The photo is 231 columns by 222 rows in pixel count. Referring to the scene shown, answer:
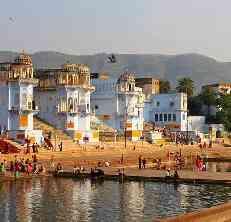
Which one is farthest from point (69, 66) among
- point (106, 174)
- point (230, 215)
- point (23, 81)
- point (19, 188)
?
point (230, 215)

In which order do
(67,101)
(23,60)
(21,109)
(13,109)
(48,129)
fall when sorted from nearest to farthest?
(21,109)
(13,109)
(23,60)
(48,129)
(67,101)

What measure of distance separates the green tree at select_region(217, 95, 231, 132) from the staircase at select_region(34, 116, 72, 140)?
3655 centimetres

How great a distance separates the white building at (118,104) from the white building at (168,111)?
1070cm

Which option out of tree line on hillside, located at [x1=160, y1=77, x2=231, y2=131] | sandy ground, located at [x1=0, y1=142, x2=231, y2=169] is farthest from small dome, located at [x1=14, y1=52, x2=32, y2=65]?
tree line on hillside, located at [x1=160, y1=77, x2=231, y2=131]

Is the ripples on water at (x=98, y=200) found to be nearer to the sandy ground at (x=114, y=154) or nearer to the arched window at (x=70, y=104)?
the sandy ground at (x=114, y=154)

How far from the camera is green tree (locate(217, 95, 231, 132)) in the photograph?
100500mm

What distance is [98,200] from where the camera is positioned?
114 feet

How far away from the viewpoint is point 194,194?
122 ft

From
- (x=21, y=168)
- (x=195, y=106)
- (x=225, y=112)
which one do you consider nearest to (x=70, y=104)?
(x=21, y=168)

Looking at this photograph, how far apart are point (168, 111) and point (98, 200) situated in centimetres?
6531

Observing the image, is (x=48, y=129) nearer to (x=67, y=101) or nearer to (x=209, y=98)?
(x=67, y=101)

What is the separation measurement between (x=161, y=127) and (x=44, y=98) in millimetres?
26726

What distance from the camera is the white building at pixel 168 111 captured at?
97.8 m

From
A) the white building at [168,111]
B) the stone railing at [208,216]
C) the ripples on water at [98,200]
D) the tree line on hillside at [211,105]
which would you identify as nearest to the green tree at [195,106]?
the tree line on hillside at [211,105]
